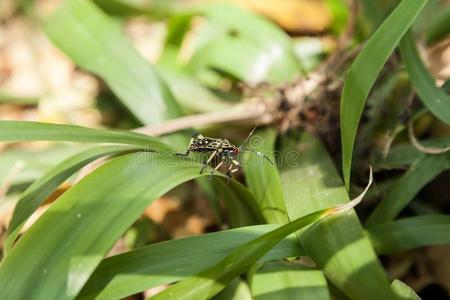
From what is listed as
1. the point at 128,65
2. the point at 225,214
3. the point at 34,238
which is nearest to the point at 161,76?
the point at 128,65

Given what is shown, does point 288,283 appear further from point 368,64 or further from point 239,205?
point 368,64

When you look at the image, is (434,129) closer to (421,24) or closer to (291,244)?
(421,24)

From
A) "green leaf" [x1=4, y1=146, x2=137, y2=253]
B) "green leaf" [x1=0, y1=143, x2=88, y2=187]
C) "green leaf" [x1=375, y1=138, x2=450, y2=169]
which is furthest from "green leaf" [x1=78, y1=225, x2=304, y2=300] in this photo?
"green leaf" [x1=0, y1=143, x2=88, y2=187]

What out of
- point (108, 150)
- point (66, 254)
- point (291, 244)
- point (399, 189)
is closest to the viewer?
A: point (66, 254)

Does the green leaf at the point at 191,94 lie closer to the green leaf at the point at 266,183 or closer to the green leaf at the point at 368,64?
the green leaf at the point at 266,183

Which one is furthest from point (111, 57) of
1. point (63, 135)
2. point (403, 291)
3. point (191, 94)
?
point (403, 291)

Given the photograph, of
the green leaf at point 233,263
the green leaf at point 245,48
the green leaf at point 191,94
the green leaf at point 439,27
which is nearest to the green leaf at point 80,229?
the green leaf at point 233,263

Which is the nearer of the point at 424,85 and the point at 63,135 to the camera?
the point at 63,135
